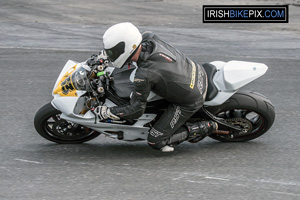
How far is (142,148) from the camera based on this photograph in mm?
6637

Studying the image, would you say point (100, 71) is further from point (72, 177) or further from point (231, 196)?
point (231, 196)

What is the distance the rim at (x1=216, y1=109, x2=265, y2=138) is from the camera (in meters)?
6.47

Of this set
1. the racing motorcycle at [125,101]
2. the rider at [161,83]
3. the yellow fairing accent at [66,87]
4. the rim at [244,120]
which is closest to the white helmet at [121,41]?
the rider at [161,83]

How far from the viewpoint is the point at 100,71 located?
604cm

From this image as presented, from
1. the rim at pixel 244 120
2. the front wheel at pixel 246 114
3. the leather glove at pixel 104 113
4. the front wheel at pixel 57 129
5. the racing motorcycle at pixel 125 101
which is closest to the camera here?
the leather glove at pixel 104 113

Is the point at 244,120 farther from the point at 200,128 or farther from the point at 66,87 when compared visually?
the point at 66,87

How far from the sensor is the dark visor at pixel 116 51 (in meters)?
5.57

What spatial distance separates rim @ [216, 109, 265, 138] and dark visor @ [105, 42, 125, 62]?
149cm

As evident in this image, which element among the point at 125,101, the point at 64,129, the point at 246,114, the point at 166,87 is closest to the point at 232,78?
the point at 246,114

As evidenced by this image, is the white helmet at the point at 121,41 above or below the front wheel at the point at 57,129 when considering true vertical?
above

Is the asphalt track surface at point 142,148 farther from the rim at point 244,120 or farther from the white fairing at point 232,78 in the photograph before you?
the white fairing at point 232,78

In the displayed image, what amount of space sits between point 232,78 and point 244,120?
59cm

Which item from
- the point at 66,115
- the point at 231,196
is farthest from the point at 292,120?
the point at 66,115

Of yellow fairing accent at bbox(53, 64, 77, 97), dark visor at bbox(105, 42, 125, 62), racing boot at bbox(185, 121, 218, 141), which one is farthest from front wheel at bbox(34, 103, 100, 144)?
racing boot at bbox(185, 121, 218, 141)
